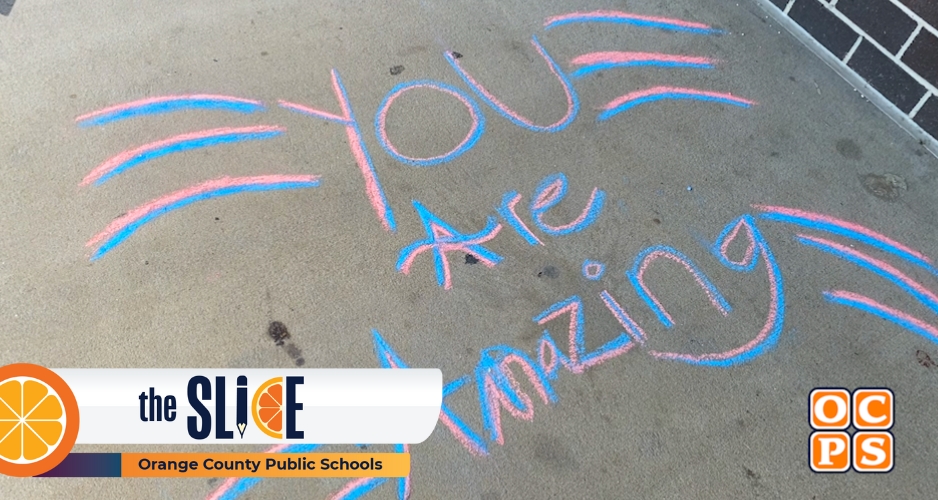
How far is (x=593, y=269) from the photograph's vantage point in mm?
3771

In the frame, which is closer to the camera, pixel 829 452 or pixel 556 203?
pixel 829 452

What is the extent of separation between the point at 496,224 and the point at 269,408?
57.2 inches

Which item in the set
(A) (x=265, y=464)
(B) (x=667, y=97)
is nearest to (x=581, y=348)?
(A) (x=265, y=464)

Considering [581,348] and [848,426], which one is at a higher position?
[848,426]

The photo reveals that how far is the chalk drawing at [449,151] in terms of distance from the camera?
4.15 metres

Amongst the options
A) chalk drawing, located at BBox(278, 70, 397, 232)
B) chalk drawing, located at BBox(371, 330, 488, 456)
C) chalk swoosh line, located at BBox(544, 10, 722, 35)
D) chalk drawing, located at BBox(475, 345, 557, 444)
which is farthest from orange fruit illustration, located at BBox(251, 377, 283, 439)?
chalk swoosh line, located at BBox(544, 10, 722, 35)

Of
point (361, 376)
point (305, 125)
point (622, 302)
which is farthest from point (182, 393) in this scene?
point (622, 302)

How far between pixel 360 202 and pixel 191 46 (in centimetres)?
168

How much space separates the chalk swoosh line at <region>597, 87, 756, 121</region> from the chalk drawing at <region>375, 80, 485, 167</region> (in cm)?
77

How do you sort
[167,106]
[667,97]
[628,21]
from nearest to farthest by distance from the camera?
1. [167,106]
2. [667,97]
3. [628,21]

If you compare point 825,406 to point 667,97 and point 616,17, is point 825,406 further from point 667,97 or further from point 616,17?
point 616,17

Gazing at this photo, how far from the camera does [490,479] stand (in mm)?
3186

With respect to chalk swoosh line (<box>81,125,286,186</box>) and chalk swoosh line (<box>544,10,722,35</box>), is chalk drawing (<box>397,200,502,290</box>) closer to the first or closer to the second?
chalk swoosh line (<box>81,125,286,186</box>)

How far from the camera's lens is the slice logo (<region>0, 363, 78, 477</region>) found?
3.17 meters
